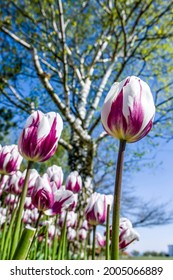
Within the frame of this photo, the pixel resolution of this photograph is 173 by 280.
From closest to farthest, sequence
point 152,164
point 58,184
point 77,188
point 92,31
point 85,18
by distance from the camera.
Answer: point 58,184
point 77,188
point 85,18
point 92,31
point 152,164

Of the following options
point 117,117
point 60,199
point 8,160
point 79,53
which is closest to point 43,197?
point 60,199

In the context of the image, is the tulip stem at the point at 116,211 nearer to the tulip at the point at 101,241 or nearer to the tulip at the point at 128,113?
the tulip at the point at 128,113

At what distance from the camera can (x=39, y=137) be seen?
846 millimetres

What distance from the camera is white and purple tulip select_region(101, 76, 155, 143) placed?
25.5 inches

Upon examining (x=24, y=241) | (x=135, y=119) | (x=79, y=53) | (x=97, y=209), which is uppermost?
(x=79, y=53)

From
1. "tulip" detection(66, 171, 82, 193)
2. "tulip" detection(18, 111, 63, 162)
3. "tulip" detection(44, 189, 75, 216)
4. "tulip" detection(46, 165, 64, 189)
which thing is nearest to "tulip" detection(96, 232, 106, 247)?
"tulip" detection(66, 171, 82, 193)

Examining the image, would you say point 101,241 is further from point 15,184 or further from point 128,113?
point 128,113

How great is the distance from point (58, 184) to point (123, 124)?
81cm

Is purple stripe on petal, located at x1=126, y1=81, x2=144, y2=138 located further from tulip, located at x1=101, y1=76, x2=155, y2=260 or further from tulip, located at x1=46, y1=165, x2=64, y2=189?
tulip, located at x1=46, y1=165, x2=64, y2=189

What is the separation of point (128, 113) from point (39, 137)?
272mm
